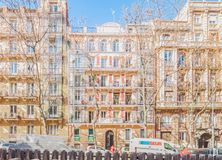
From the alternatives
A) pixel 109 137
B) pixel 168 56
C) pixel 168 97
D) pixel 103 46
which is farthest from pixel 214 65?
pixel 109 137

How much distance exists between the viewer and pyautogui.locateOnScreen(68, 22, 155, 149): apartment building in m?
51.9

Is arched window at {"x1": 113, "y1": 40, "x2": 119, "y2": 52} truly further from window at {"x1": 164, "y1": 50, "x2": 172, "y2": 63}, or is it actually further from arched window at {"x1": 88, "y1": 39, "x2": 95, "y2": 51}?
window at {"x1": 164, "y1": 50, "x2": 172, "y2": 63}

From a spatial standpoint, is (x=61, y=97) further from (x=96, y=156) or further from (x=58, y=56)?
(x=96, y=156)

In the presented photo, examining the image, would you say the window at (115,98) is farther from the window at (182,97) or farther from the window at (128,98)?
the window at (182,97)

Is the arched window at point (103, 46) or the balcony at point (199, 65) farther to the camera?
the arched window at point (103, 46)

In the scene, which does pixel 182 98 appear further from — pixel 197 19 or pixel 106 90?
pixel 197 19

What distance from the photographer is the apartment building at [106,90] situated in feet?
170

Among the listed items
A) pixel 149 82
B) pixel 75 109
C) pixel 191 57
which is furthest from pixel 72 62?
pixel 191 57

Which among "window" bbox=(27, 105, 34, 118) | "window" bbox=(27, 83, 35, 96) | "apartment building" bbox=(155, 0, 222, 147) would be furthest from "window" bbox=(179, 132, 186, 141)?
"window" bbox=(27, 83, 35, 96)

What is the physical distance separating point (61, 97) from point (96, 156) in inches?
1591

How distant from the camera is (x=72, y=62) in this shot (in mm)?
53344

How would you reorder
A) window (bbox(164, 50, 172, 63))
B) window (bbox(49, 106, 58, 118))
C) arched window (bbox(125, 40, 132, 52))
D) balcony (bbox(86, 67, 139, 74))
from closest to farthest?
window (bbox(49, 106, 58, 118)) < window (bbox(164, 50, 172, 63)) < balcony (bbox(86, 67, 139, 74)) < arched window (bbox(125, 40, 132, 52))

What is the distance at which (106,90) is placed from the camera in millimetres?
53219

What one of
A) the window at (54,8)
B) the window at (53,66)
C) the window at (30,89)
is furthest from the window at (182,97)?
the window at (54,8)
